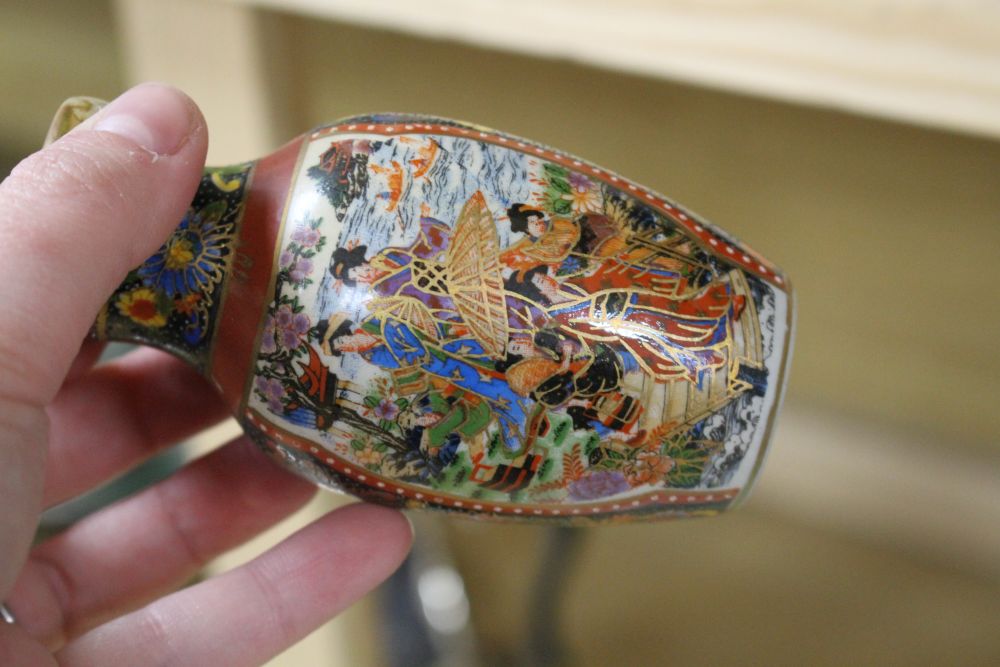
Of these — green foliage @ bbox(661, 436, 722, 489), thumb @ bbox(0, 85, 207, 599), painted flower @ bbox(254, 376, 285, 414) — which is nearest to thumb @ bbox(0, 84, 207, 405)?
thumb @ bbox(0, 85, 207, 599)

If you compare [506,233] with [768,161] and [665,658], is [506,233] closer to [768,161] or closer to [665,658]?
[768,161]

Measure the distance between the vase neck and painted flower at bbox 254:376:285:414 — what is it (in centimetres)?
5

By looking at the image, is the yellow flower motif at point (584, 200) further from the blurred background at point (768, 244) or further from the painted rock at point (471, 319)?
the blurred background at point (768, 244)

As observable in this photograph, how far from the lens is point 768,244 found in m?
1.19

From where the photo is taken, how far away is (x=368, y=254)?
609 millimetres

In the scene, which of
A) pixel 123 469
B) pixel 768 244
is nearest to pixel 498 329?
pixel 123 469

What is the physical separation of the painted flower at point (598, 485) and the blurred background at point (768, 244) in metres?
0.34

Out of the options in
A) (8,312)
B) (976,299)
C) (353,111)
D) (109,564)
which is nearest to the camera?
(8,312)

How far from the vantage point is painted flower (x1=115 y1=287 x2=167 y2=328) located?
0.67m

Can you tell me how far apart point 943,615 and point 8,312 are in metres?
1.27

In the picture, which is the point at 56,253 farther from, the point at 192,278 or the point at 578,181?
the point at 578,181

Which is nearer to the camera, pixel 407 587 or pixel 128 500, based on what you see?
pixel 128 500

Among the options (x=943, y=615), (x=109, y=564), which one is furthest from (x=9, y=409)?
(x=943, y=615)

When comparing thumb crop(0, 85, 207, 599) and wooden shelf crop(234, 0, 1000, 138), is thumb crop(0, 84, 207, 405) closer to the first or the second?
thumb crop(0, 85, 207, 599)
